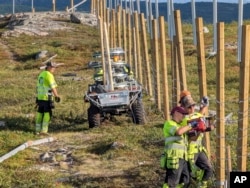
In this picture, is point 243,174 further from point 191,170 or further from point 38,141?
point 38,141

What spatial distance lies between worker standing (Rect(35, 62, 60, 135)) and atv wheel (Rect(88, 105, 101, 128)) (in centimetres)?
88

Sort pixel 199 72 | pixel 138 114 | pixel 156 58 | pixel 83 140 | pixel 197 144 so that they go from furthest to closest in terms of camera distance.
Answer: pixel 156 58, pixel 138 114, pixel 83 140, pixel 199 72, pixel 197 144

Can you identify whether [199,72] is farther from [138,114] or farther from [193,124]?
[138,114]

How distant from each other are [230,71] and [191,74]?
1588mm

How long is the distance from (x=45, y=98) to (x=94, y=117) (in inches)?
51.0

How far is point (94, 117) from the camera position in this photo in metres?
16.3

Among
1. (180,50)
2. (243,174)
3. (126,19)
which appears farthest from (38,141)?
(126,19)

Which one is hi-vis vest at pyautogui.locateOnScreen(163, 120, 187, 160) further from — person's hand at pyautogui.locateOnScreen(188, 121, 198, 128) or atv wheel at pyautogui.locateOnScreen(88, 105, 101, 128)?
atv wheel at pyautogui.locateOnScreen(88, 105, 101, 128)

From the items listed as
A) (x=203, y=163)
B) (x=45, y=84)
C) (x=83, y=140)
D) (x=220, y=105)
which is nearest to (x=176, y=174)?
(x=203, y=163)

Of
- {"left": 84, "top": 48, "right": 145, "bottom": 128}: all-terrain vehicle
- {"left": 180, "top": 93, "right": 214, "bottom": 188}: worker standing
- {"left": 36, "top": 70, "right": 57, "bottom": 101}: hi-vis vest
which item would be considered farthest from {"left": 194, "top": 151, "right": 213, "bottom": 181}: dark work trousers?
{"left": 36, "top": 70, "right": 57, "bottom": 101}: hi-vis vest

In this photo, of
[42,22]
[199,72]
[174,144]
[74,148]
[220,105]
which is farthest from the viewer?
[42,22]

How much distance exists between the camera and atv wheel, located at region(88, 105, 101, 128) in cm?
1633

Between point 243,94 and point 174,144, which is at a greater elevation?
point 243,94

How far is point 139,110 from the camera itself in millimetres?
16484
